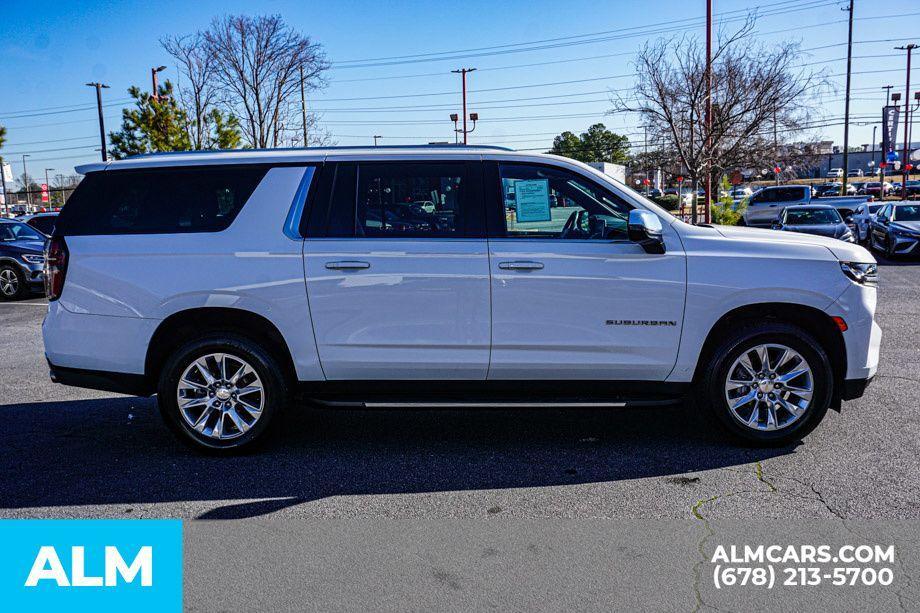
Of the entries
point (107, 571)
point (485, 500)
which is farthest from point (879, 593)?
point (107, 571)

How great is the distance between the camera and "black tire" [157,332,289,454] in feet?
16.6

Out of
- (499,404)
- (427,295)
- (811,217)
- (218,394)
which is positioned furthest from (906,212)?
(218,394)

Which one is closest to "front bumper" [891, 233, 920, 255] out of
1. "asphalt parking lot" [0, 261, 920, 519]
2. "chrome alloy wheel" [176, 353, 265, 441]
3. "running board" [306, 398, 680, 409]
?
"asphalt parking lot" [0, 261, 920, 519]

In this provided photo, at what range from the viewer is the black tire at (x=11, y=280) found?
15.2 m

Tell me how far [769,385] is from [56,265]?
4827 millimetres

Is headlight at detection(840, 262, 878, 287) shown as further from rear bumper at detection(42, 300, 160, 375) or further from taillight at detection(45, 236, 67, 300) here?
taillight at detection(45, 236, 67, 300)

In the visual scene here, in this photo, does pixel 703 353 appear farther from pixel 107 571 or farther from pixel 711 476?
pixel 107 571

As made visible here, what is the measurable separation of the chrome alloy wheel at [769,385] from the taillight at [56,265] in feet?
14.7

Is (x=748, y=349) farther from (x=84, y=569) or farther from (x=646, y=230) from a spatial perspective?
(x=84, y=569)

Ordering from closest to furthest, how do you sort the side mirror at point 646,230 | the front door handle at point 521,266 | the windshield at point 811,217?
the side mirror at point 646,230 → the front door handle at point 521,266 → the windshield at point 811,217

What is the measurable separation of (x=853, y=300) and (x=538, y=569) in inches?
117

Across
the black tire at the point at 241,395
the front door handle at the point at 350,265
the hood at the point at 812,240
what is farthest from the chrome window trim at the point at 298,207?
the hood at the point at 812,240

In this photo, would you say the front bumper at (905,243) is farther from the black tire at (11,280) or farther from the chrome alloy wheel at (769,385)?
the black tire at (11,280)

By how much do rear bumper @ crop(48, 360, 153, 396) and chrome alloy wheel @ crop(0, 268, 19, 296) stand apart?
462 inches
